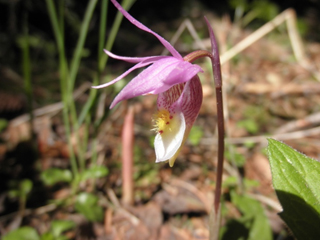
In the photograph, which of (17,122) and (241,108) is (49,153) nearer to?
(17,122)

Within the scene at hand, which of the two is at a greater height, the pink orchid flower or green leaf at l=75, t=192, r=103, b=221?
the pink orchid flower

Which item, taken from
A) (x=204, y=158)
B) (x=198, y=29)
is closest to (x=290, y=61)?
(x=198, y=29)

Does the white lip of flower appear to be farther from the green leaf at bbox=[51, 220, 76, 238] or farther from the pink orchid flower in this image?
the green leaf at bbox=[51, 220, 76, 238]

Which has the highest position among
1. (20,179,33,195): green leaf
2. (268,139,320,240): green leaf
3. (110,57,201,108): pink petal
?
(110,57,201,108): pink petal

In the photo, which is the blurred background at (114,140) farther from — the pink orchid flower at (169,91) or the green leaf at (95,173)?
the pink orchid flower at (169,91)

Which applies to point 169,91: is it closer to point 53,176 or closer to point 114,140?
point 53,176

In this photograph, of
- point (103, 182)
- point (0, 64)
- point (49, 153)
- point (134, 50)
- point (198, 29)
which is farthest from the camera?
point (198, 29)

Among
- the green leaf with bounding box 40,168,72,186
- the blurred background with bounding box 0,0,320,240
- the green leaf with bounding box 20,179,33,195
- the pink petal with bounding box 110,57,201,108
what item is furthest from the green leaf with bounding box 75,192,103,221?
the pink petal with bounding box 110,57,201,108
